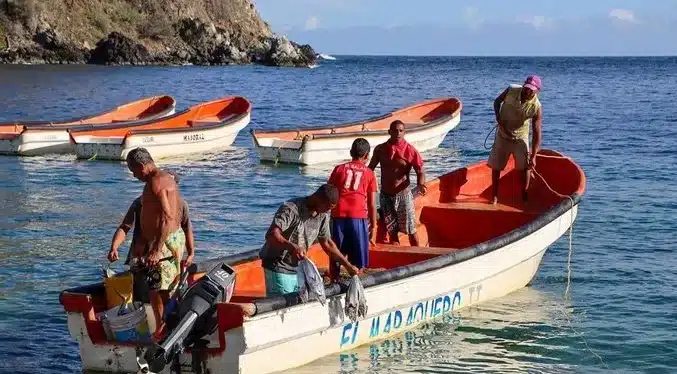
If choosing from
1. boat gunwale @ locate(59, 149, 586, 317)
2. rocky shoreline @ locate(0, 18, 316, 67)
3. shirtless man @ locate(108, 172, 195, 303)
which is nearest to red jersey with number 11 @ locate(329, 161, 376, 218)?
boat gunwale @ locate(59, 149, 586, 317)

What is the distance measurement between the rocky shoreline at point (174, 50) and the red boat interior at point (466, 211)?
71945 mm

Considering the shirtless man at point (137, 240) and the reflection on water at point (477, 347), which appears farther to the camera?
the reflection on water at point (477, 347)

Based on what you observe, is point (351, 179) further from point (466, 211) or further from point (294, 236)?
point (466, 211)

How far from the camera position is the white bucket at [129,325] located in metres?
9.12

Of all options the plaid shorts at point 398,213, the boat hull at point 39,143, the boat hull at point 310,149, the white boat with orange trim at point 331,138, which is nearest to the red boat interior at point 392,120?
the white boat with orange trim at point 331,138

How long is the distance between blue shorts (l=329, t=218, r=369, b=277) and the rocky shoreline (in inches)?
2974

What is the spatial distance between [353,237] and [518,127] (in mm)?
4146

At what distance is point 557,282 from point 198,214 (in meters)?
7.37

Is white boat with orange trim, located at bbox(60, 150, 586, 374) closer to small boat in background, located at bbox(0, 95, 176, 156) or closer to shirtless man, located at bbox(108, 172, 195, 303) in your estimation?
shirtless man, located at bbox(108, 172, 195, 303)

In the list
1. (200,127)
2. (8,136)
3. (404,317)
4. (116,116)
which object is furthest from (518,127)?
(116,116)

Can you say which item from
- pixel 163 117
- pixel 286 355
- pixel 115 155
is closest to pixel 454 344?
pixel 286 355

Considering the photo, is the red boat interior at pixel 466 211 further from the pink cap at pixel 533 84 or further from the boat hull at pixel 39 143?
the boat hull at pixel 39 143

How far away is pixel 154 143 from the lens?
2594 cm

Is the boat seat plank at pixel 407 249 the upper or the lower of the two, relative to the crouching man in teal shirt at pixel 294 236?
lower
